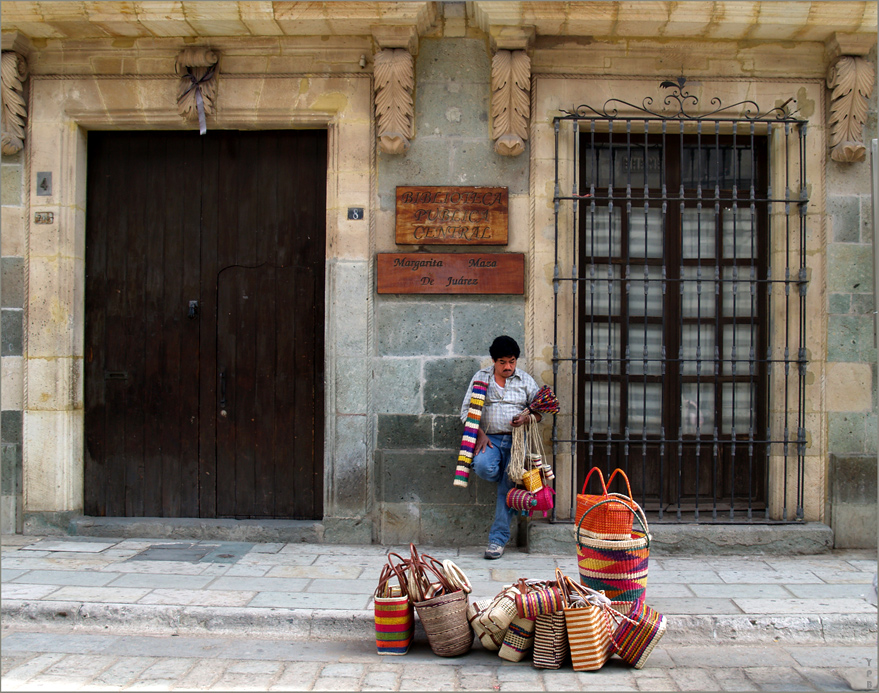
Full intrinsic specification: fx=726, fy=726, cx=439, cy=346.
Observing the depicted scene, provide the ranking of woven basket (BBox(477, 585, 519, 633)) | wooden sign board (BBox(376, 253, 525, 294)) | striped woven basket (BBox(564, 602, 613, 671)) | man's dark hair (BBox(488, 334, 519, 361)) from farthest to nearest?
wooden sign board (BBox(376, 253, 525, 294)), man's dark hair (BBox(488, 334, 519, 361)), woven basket (BBox(477, 585, 519, 633)), striped woven basket (BBox(564, 602, 613, 671))

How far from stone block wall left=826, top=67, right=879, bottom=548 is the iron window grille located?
265 millimetres

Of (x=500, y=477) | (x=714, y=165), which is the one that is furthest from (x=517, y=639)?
(x=714, y=165)

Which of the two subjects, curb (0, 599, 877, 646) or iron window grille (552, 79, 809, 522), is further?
iron window grille (552, 79, 809, 522)

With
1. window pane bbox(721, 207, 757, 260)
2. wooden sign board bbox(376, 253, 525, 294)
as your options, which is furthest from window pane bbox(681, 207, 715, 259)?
wooden sign board bbox(376, 253, 525, 294)

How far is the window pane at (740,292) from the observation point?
20.0 ft

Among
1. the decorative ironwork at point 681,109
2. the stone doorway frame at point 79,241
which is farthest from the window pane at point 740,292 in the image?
the stone doorway frame at point 79,241

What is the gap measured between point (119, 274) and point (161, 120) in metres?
1.35

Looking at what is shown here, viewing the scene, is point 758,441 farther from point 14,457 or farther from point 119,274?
point 14,457

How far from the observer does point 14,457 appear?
19.8 feet

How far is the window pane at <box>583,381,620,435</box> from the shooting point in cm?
607

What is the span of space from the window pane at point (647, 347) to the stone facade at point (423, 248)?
0.77 meters

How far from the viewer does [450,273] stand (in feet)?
19.2

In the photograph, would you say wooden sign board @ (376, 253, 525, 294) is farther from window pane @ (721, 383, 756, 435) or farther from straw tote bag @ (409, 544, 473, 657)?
straw tote bag @ (409, 544, 473, 657)

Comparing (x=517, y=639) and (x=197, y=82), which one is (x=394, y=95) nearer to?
(x=197, y=82)
